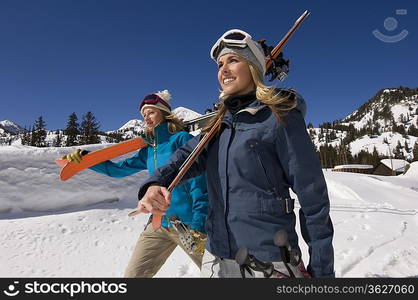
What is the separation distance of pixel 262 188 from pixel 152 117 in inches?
80.1

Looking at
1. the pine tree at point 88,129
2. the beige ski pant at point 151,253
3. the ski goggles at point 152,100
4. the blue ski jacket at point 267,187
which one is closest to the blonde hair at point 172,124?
the ski goggles at point 152,100

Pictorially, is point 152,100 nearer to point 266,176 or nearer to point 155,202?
point 155,202

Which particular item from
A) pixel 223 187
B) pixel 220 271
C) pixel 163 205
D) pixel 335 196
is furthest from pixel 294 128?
pixel 335 196

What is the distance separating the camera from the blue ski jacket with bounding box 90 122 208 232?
239 centimetres

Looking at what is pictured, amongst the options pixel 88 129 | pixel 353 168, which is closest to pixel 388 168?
pixel 353 168

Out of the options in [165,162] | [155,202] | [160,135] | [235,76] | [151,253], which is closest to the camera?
[155,202]

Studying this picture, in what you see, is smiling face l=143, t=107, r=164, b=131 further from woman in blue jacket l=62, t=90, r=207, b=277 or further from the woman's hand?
the woman's hand

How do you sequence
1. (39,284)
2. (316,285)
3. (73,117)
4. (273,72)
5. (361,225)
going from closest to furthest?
(316,285) < (39,284) < (273,72) < (361,225) < (73,117)

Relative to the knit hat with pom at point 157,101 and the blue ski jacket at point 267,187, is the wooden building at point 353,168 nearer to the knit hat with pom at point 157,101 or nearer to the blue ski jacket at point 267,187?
the knit hat with pom at point 157,101

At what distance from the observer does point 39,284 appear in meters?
1.69

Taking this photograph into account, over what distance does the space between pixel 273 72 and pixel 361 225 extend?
19.4ft

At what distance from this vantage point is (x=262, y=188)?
1.43 m

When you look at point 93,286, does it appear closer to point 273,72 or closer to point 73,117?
point 273,72

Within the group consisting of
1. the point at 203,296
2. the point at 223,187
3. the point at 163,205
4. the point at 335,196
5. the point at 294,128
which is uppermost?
the point at 335,196
